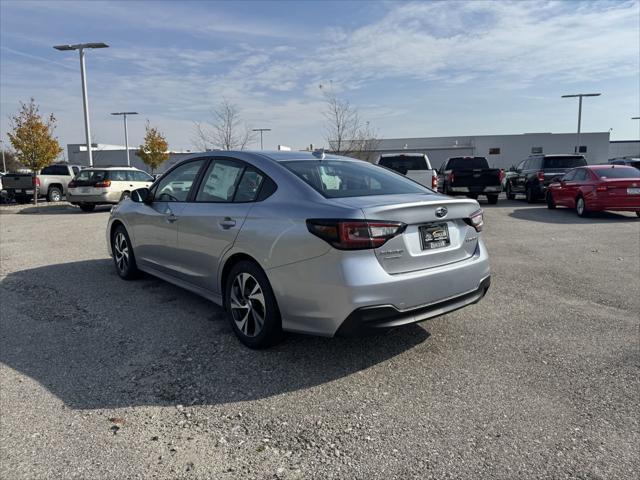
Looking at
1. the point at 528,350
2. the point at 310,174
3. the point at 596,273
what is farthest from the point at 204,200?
the point at 596,273

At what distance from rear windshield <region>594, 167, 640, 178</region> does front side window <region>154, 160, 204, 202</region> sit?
12.1 m

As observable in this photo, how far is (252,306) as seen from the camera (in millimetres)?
3959

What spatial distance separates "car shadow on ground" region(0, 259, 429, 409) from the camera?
338 centimetres

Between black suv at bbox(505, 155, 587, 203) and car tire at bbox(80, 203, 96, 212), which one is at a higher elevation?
black suv at bbox(505, 155, 587, 203)

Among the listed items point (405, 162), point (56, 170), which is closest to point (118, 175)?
point (56, 170)

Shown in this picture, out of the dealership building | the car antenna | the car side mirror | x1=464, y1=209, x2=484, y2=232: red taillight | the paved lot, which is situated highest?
the dealership building

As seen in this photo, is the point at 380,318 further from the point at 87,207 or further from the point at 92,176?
the point at 87,207

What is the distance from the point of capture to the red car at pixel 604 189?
12.8 m

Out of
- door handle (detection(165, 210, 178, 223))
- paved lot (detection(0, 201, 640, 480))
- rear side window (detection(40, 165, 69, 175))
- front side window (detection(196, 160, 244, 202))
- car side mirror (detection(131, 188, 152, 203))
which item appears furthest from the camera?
rear side window (detection(40, 165, 69, 175))

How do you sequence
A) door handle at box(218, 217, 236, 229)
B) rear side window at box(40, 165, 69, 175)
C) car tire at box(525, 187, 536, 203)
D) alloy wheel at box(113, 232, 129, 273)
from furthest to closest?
rear side window at box(40, 165, 69, 175)
car tire at box(525, 187, 536, 203)
alloy wheel at box(113, 232, 129, 273)
door handle at box(218, 217, 236, 229)

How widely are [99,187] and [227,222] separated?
15.1 meters

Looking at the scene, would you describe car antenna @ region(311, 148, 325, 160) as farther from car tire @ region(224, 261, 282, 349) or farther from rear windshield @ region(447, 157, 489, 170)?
rear windshield @ region(447, 157, 489, 170)

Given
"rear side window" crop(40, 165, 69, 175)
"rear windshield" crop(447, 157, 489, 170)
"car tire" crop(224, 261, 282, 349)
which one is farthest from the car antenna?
"rear side window" crop(40, 165, 69, 175)

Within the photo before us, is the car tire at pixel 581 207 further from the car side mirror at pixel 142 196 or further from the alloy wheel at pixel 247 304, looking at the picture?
the alloy wheel at pixel 247 304
